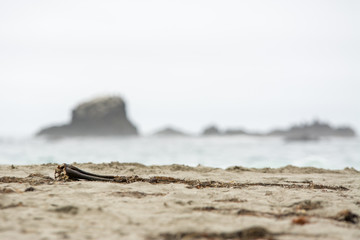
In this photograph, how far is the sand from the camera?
109 inches

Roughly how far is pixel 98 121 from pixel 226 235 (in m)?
54.1

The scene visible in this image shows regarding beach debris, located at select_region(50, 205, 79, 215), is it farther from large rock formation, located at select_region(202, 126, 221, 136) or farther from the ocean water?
large rock formation, located at select_region(202, 126, 221, 136)

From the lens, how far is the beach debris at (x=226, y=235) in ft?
8.88

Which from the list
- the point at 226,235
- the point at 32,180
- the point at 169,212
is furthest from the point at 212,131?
the point at 226,235

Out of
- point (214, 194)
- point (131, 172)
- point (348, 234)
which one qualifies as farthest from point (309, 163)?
point (348, 234)

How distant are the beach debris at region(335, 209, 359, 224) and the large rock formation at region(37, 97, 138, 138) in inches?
2053

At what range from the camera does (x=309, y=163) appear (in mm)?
13586

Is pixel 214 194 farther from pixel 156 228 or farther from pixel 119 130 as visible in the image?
pixel 119 130

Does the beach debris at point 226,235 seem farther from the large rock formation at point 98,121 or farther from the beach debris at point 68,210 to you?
the large rock formation at point 98,121

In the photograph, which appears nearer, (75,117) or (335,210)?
(335,210)

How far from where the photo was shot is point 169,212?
130 inches

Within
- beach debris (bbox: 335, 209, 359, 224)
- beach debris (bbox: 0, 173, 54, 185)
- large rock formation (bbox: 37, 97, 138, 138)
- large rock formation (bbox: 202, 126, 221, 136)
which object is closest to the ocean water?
beach debris (bbox: 0, 173, 54, 185)

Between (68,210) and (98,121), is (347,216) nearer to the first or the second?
(68,210)

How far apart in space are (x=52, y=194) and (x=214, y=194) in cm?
201
